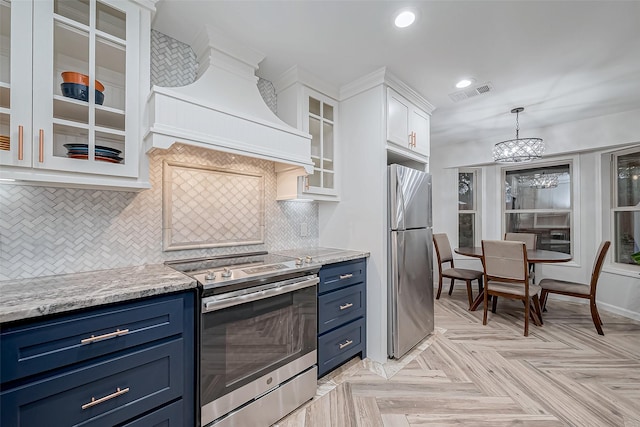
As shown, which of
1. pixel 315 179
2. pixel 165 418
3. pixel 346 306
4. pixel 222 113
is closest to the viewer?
pixel 165 418

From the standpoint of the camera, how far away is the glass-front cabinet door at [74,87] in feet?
3.92

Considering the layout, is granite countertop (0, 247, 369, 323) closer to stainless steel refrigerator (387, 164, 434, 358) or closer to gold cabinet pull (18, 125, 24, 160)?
gold cabinet pull (18, 125, 24, 160)

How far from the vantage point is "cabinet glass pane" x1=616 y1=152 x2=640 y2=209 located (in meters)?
3.47

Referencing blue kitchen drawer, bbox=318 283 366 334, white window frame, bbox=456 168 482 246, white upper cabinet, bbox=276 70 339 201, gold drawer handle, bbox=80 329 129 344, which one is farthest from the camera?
white window frame, bbox=456 168 482 246

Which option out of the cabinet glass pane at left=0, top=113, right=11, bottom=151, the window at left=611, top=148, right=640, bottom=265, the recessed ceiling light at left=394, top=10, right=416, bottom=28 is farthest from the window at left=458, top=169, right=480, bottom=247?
the cabinet glass pane at left=0, top=113, right=11, bottom=151

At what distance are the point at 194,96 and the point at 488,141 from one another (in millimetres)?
4580

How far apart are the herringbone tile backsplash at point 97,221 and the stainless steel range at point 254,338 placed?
0.29m

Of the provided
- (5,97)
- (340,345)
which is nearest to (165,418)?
(340,345)

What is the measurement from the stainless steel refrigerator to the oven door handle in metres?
0.88

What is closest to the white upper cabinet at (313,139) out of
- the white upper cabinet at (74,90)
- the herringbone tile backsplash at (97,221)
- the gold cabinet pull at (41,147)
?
the herringbone tile backsplash at (97,221)

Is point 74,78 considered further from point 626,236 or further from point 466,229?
point 626,236

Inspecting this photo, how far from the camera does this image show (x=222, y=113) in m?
1.72

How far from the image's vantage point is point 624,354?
2518 mm

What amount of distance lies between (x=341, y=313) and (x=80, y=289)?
65.8 inches
